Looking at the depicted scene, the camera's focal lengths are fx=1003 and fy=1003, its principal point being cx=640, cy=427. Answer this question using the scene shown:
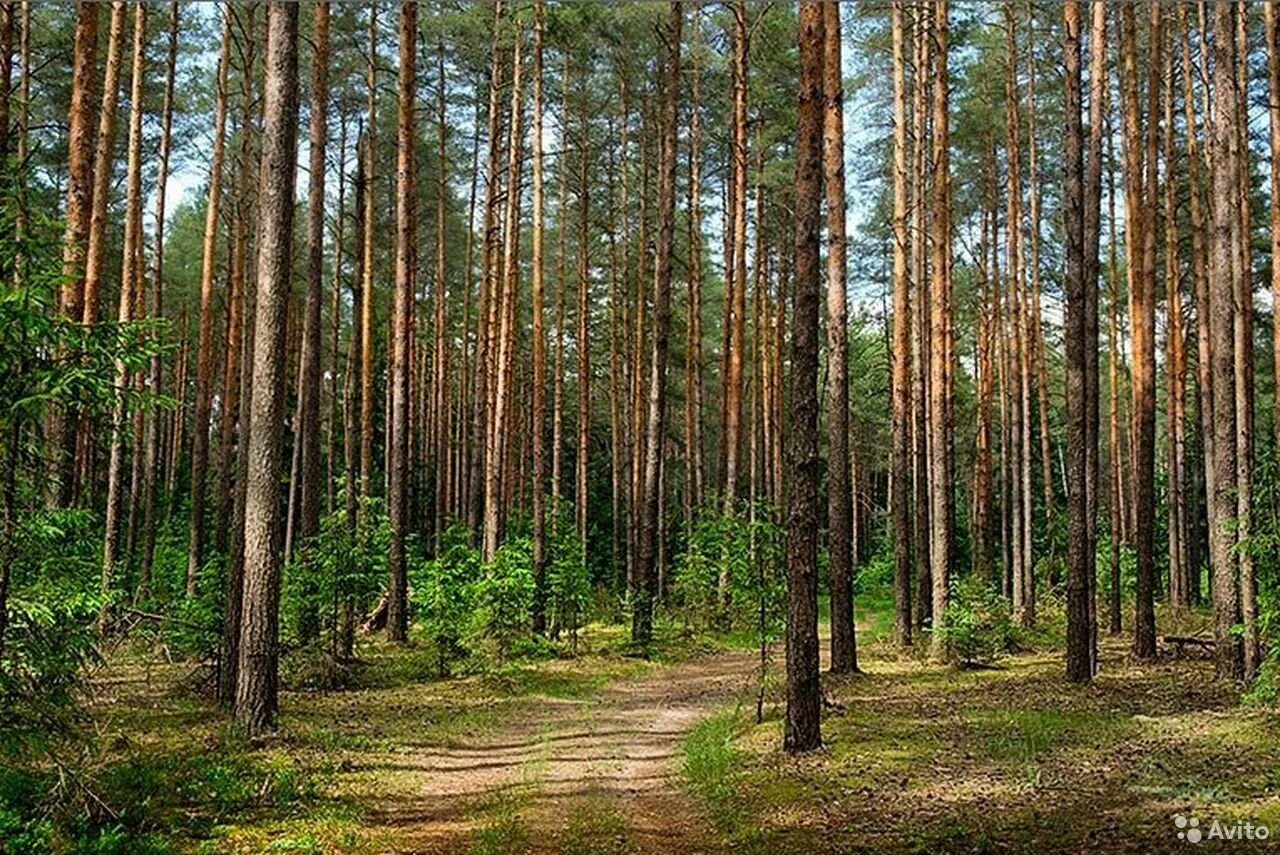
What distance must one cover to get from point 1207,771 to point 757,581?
15.3ft

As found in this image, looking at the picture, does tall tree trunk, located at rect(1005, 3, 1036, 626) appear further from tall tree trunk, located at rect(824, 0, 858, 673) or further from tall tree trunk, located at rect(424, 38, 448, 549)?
tall tree trunk, located at rect(424, 38, 448, 549)

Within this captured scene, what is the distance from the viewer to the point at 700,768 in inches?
353

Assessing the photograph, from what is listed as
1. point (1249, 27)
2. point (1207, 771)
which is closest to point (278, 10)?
point (1207, 771)

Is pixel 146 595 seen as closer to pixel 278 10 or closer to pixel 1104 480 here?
pixel 278 10

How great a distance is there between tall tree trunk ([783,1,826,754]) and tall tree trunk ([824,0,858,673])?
3438mm

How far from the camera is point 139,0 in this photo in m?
17.0

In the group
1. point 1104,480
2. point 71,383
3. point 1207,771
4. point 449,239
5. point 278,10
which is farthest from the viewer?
point 1104,480

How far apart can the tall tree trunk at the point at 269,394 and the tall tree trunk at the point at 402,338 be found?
20.2 ft

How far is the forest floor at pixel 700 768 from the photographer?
6703 mm

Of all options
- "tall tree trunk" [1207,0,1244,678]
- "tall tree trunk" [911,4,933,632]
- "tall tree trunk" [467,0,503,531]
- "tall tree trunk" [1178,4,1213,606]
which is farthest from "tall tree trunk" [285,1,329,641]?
"tall tree trunk" [1178,4,1213,606]

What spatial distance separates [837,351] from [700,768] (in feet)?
21.4

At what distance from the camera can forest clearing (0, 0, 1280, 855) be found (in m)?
6.82

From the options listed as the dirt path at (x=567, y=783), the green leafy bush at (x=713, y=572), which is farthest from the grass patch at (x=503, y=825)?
the green leafy bush at (x=713, y=572)

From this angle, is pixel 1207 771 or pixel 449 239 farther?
pixel 449 239
